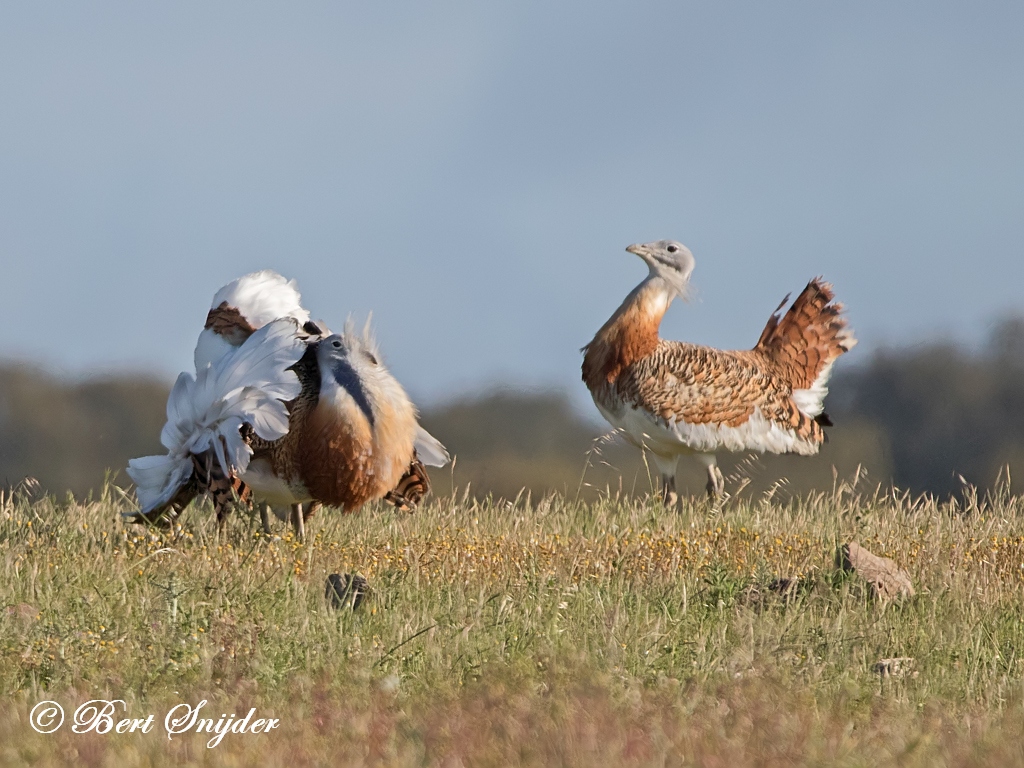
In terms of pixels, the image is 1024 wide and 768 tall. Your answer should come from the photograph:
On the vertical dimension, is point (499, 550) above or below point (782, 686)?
below

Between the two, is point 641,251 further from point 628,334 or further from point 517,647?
point 517,647

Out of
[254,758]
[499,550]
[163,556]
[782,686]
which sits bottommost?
[163,556]

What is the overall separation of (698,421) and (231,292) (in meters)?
3.14

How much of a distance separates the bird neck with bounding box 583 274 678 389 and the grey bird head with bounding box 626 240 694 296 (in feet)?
0.36

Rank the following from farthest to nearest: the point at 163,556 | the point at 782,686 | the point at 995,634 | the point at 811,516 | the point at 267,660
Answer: the point at 811,516, the point at 163,556, the point at 995,634, the point at 267,660, the point at 782,686

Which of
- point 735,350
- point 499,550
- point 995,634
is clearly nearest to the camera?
point 995,634

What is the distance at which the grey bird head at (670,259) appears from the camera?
9.20m

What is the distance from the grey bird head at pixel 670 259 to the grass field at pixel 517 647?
289cm

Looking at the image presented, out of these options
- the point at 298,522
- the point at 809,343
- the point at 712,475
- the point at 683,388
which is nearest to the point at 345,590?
the point at 298,522

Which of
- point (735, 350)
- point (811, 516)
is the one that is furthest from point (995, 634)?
point (735, 350)

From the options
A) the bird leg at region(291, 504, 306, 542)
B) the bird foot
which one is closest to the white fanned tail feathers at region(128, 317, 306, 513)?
the bird leg at region(291, 504, 306, 542)

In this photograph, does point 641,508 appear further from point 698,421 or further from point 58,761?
point 58,761

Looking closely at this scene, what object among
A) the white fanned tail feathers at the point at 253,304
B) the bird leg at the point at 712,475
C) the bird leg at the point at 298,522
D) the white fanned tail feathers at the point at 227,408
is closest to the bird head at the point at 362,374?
the white fanned tail feathers at the point at 227,408

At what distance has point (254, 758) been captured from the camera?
10.1 feet
